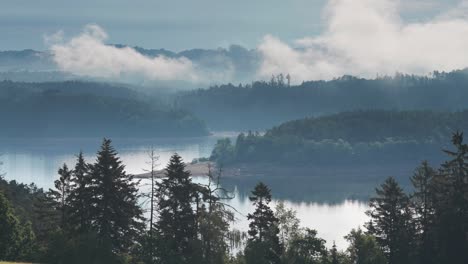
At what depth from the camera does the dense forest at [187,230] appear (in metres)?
46.9

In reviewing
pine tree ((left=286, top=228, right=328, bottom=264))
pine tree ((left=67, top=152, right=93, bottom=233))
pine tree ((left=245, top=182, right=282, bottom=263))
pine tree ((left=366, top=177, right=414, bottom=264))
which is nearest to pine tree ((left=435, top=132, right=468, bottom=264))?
pine tree ((left=366, top=177, right=414, bottom=264))

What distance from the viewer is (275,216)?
53906mm

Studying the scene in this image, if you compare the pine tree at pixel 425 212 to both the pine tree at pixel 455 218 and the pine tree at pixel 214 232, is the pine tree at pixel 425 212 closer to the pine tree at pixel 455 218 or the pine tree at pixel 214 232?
the pine tree at pixel 455 218

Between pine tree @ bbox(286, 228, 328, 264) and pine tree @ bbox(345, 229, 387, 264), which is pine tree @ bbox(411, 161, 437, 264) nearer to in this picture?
pine tree @ bbox(345, 229, 387, 264)

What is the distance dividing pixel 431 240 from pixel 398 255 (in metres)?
3.50

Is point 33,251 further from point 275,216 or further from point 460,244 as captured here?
point 460,244

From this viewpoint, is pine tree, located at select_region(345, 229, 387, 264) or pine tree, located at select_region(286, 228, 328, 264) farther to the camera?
pine tree, located at select_region(345, 229, 387, 264)

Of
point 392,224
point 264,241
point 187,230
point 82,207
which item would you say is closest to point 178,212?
point 187,230

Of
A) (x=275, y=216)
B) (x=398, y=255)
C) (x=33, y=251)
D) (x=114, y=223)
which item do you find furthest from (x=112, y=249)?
(x=398, y=255)

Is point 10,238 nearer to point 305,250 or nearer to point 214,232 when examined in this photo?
point 214,232

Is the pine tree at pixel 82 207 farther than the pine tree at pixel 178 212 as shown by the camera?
No

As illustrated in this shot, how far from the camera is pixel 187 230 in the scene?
49.8 meters

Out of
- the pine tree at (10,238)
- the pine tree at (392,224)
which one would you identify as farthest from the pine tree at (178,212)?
the pine tree at (392,224)

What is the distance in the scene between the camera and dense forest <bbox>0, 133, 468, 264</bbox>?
4691 centimetres
